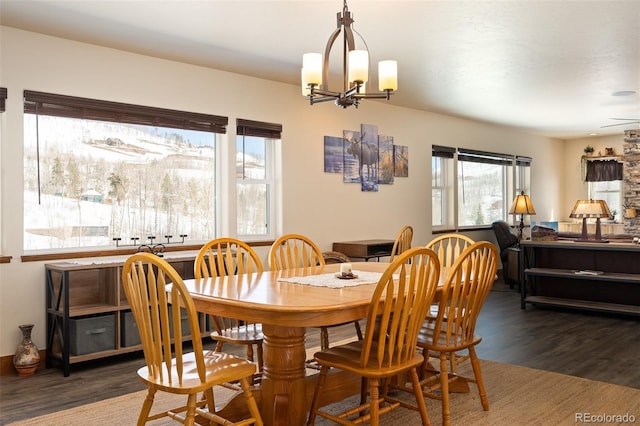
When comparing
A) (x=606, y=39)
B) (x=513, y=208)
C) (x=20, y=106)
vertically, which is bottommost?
(x=513, y=208)

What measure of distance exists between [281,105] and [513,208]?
392 centimetres

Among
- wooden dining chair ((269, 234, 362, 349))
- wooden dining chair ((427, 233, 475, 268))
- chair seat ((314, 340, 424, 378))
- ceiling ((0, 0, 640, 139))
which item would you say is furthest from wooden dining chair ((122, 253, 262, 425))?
ceiling ((0, 0, 640, 139))

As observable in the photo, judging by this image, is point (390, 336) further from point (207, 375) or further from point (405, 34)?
point (405, 34)

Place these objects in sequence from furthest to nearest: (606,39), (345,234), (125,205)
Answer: (345,234)
(125,205)
(606,39)

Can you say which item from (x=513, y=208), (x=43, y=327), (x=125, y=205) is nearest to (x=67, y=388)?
(x=43, y=327)

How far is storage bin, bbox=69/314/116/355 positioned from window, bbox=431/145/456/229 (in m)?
5.00

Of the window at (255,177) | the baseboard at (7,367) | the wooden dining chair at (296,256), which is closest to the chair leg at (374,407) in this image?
the wooden dining chair at (296,256)

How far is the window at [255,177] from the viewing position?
5.40 meters

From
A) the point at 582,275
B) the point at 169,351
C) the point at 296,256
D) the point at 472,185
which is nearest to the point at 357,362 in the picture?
the point at 169,351

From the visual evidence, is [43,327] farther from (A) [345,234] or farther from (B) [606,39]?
(B) [606,39]

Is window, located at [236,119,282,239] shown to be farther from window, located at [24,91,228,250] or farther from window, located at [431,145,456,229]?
window, located at [431,145,456,229]

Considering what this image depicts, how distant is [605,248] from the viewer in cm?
553

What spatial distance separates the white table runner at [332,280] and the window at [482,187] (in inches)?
219

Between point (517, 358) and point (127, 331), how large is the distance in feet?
9.57
